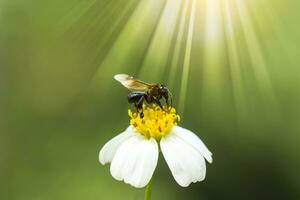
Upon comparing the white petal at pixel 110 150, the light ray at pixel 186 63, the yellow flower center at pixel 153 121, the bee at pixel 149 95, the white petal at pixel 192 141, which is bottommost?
the white petal at pixel 110 150

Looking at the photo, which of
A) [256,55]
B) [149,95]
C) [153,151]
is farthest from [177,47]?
[153,151]

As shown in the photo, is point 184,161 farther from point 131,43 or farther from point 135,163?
point 131,43

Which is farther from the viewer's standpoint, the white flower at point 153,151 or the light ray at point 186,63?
the light ray at point 186,63

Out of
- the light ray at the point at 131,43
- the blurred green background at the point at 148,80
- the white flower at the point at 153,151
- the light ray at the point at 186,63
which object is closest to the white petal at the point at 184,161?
the white flower at the point at 153,151

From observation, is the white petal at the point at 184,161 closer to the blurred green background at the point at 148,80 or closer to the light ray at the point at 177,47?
the blurred green background at the point at 148,80

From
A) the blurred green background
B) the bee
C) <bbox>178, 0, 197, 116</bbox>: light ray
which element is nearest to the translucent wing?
the bee

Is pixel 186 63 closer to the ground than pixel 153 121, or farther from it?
farther from it
